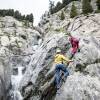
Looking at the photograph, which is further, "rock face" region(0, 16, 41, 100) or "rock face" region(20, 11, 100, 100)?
"rock face" region(0, 16, 41, 100)

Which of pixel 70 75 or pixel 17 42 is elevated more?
pixel 70 75

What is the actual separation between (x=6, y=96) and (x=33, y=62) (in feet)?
25.4

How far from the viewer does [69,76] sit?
2736cm

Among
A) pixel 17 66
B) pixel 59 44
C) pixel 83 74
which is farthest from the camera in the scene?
pixel 17 66

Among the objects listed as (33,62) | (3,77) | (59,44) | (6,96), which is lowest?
(6,96)

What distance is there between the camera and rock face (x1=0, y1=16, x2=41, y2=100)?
2633 inches

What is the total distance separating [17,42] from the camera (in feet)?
269

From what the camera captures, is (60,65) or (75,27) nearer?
(60,65)

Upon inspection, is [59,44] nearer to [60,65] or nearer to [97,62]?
[97,62]

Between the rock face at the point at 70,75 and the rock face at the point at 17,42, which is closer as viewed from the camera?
the rock face at the point at 70,75

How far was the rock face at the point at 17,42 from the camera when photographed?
2633 inches

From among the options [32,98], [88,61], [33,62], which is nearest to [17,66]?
[33,62]

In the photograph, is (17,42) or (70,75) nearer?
(70,75)

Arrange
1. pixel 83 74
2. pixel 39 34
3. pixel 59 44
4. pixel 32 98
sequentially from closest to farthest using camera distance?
pixel 83 74, pixel 32 98, pixel 59 44, pixel 39 34
